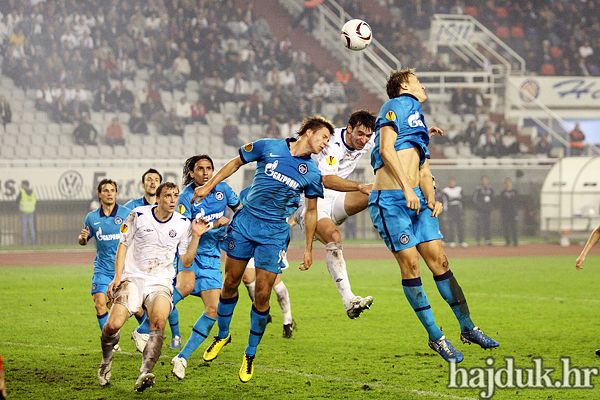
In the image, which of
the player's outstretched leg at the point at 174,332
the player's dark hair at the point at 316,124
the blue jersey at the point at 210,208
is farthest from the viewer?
the player's outstretched leg at the point at 174,332

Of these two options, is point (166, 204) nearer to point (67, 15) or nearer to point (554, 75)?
point (67, 15)

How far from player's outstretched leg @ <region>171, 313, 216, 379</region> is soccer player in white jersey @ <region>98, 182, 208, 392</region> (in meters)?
0.41

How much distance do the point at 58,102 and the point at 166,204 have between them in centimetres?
1963

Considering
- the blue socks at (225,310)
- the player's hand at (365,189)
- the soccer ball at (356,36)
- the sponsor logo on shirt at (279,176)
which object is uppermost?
the soccer ball at (356,36)

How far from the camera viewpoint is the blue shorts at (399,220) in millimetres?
5750

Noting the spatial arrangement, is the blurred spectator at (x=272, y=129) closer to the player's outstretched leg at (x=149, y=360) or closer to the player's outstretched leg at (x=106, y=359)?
the player's outstretched leg at (x=106, y=359)

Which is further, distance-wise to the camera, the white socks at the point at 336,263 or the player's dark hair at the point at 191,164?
the player's dark hair at the point at 191,164

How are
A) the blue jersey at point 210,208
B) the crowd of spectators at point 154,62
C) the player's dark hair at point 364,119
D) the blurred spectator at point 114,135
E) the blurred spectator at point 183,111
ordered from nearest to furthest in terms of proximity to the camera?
the player's dark hair at point 364,119 < the blue jersey at point 210,208 < the blurred spectator at point 114,135 < the crowd of spectators at point 154,62 < the blurred spectator at point 183,111

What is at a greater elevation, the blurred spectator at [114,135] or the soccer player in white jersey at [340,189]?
the blurred spectator at [114,135]

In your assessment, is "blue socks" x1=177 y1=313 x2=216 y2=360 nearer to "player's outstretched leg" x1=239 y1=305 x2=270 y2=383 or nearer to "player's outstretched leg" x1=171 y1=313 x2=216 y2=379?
"player's outstretched leg" x1=171 y1=313 x2=216 y2=379

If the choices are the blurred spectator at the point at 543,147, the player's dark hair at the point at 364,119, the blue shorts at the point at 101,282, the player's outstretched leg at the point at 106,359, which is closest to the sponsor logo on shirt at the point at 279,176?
the player's dark hair at the point at 364,119

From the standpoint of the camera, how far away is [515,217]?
21.3 m

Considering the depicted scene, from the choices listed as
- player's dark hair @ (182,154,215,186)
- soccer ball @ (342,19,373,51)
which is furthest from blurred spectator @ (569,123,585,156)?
player's dark hair @ (182,154,215,186)
